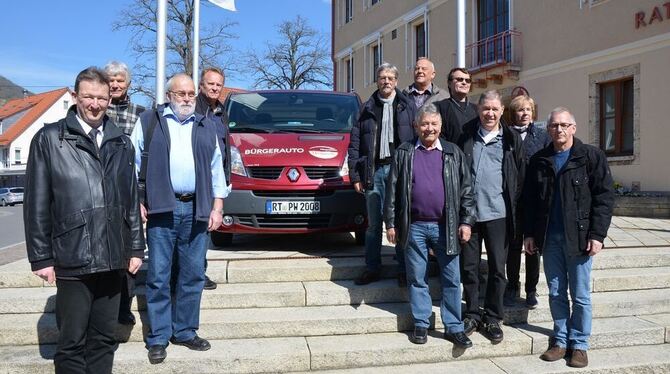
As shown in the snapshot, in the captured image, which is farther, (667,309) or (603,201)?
(667,309)

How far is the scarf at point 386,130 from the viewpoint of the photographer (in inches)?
175

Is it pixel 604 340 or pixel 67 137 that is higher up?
pixel 67 137

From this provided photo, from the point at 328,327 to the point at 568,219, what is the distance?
194cm

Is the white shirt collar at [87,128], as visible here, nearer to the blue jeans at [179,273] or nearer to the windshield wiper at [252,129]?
the blue jeans at [179,273]

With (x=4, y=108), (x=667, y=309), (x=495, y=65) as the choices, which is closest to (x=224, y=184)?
(x=667, y=309)

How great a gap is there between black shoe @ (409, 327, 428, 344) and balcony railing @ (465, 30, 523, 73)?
12494 millimetres

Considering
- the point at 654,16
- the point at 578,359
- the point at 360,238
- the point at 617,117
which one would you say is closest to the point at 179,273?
the point at 360,238

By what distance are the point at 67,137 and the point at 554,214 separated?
3.21 metres

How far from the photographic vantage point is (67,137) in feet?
8.85

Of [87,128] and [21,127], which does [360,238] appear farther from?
[21,127]

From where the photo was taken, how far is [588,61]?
1260cm

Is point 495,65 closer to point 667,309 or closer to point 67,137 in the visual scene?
point 667,309

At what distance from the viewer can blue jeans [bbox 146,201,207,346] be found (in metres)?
3.51

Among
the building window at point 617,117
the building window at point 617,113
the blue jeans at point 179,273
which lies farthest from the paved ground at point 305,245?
the building window at point 617,117
